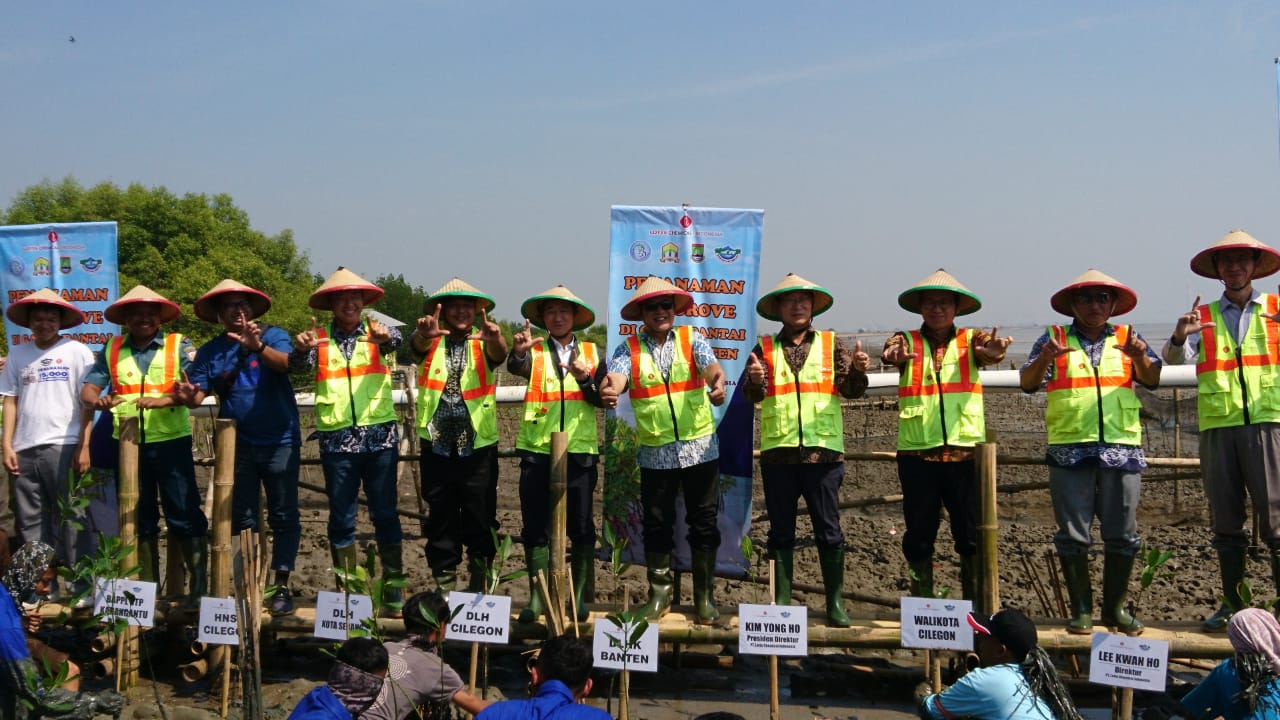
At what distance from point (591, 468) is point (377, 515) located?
1.32m

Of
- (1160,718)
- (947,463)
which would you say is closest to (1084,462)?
(947,463)

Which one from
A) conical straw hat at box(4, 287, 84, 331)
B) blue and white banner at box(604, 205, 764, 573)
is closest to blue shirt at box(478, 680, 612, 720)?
blue and white banner at box(604, 205, 764, 573)

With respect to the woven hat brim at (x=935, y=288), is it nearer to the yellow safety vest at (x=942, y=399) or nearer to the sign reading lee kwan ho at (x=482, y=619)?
the yellow safety vest at (x=942, y=399)

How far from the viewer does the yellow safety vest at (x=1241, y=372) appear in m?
5.60

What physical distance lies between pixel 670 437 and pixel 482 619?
1.48 metres

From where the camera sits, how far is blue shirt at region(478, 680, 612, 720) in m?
3.68

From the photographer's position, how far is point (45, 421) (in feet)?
21.9

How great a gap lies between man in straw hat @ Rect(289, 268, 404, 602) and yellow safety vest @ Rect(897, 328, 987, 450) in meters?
3.02

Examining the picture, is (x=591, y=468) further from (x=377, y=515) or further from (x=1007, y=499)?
(x=1007, y=499)

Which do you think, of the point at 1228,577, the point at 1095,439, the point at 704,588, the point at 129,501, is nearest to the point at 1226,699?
the point at 1095,439

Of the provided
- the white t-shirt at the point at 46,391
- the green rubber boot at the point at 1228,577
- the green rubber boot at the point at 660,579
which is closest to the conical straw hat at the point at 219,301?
the white t-shirt at the point at 46,391

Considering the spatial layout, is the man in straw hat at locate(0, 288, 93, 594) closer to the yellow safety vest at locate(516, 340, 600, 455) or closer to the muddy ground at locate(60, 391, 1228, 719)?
the muddy ground at locate(60, 391, 1228, 719)

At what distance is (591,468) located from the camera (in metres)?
6.18

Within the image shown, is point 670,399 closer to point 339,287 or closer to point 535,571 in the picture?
point 535,571
